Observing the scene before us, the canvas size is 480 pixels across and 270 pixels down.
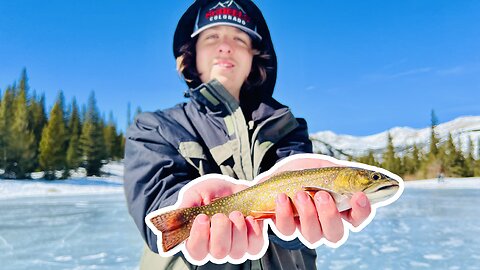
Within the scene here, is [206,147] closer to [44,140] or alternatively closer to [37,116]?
[44,140]

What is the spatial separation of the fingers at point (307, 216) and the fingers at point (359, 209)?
6cm

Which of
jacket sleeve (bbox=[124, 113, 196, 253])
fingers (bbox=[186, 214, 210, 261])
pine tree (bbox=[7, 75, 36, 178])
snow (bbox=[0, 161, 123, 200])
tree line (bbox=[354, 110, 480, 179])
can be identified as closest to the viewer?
fingers (bbox=[186, 214, 210, 261])

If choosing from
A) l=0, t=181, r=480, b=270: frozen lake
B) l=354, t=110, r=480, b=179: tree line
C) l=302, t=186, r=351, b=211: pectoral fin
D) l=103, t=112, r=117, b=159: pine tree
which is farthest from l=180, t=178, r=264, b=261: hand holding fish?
l=354, t=110, r=480, b=179: tree line

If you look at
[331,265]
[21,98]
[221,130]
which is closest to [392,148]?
[21,98]

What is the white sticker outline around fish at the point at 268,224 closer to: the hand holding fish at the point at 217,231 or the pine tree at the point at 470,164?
the hand holding fish at the point at 217,231

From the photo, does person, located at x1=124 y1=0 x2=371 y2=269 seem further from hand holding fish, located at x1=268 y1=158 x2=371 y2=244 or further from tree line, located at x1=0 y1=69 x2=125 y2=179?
tree line, located at x1=0 y1=69 x2=125 y2=179

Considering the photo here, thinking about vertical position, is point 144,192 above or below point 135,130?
below

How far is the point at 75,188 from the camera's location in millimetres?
18953

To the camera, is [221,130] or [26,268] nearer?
[221,130]

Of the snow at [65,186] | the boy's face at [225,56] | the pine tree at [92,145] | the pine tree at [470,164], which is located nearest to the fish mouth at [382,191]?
the boy's face at [225,56]

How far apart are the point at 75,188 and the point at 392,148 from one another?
23175 millimetres

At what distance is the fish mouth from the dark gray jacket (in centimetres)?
26

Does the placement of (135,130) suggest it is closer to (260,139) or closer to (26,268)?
(260,139)

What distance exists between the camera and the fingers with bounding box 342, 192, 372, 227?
24.7 inches
